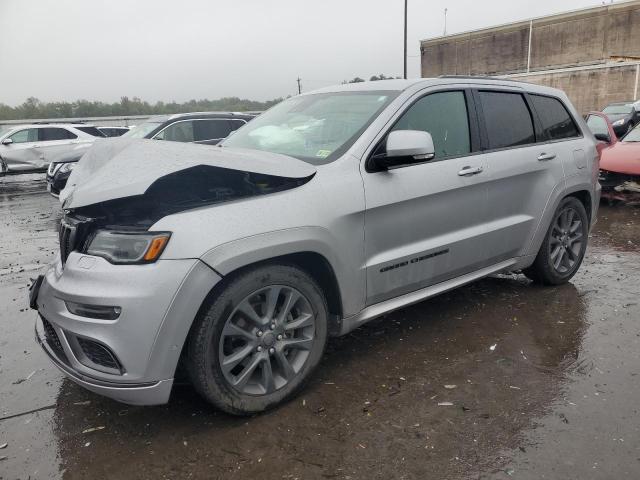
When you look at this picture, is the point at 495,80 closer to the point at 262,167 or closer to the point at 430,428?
the point at 262,167

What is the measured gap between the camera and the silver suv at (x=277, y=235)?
2.42 meters

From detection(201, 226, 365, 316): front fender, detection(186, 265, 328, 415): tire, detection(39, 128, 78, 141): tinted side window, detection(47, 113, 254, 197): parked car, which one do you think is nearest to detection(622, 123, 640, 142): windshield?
detection(47, 113, 254, 197): parked car

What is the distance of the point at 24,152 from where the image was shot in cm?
1620

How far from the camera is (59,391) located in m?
3.15

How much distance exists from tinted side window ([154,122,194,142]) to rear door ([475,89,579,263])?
664cm

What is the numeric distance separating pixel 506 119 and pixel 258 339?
2720 millimetres

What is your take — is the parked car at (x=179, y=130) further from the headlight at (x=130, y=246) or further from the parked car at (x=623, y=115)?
the parked car at (x=623, y=115)

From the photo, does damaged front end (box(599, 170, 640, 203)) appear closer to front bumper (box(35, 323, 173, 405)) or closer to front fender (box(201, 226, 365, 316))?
front fender (box(201, 226, 365, 316))

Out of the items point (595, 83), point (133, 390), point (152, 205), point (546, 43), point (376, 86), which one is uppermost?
point (546, 43)

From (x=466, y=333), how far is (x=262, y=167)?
6.80ft

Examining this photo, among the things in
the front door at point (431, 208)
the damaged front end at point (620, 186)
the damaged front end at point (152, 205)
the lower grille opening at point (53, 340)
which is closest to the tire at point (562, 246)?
the front door at point (431, 208)

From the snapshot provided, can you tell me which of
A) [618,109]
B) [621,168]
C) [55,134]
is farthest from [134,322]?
[618,109]

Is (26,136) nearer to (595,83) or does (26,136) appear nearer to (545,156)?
(545,156)

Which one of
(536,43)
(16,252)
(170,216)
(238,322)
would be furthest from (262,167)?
(536,43)
